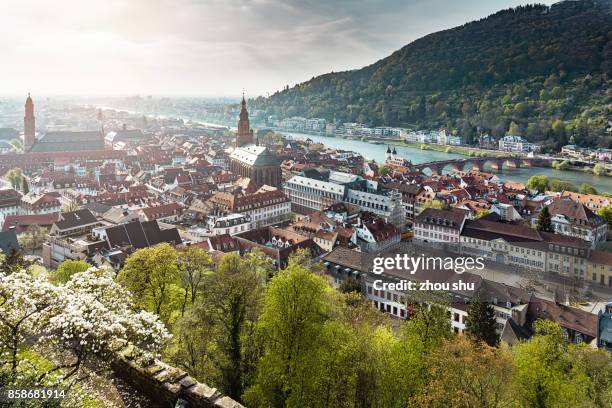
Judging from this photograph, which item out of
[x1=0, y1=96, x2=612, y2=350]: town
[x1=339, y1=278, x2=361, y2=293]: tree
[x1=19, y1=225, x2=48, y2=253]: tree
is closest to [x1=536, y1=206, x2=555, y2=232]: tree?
[x1=0, y1=96, x2=612, y2=350]: town

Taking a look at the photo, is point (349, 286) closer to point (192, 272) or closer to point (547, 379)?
point (192, 272)

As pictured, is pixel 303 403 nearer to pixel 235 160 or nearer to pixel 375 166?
pixel 235 160

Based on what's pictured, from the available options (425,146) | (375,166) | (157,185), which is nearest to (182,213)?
(157,185)

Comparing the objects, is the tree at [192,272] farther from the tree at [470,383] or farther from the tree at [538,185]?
the tree at [538,185]

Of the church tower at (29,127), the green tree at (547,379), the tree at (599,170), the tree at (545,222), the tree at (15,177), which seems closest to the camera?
the green tree at (547,379)

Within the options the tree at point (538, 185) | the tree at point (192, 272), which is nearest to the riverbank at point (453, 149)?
the tree at point (538, 185)

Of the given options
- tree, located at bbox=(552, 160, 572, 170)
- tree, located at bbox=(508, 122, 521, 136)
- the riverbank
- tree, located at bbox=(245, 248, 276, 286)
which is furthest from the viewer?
tree, located at bbox=(508, 122, 521, 136)

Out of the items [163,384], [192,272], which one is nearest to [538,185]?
[192,272]

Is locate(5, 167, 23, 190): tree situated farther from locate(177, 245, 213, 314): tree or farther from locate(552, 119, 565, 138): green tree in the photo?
locate(552, 119, 565, 138): green tree
